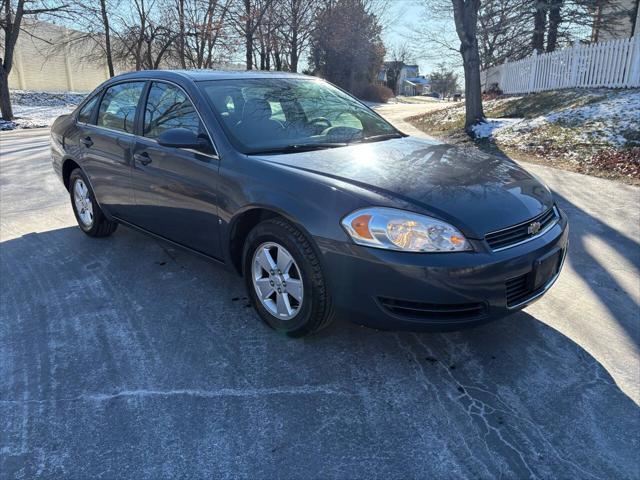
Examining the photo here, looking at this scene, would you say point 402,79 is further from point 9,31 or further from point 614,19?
point 9,31

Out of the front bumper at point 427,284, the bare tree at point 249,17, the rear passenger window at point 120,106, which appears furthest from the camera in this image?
the bare tree at point 249,17

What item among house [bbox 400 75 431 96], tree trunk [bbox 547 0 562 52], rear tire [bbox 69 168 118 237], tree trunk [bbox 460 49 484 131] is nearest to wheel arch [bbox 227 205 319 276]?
rear tire [bbox 69 168 118 237]

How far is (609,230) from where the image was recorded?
521cm

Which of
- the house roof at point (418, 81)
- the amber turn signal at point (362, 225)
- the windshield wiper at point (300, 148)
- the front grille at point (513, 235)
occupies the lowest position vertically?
the front grille at point (513, 235)

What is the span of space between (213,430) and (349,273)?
1003mm

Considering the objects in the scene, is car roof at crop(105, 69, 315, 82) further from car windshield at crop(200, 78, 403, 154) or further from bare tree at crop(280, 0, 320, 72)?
bare tree at crop(280, 0, 320, 72)

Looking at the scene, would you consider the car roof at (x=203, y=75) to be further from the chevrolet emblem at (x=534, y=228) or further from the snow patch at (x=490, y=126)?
the snow patch at (x=490, y=126)

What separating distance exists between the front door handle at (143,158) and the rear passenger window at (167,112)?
0.51 ft

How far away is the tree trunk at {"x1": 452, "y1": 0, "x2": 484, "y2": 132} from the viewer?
12570mm

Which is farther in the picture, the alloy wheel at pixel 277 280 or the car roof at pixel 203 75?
the car roof at pixel 203 75

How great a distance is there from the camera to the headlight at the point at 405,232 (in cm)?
253

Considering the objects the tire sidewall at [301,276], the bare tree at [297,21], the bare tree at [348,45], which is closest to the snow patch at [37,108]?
the bare tree at [297,21]

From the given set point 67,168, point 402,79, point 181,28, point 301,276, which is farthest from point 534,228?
point 402,79

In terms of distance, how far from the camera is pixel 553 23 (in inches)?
1038
